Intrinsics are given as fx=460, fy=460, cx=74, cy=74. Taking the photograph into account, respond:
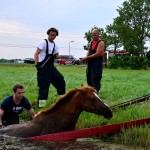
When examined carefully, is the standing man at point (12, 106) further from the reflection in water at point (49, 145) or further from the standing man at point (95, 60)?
the standing man at point (95, 60)

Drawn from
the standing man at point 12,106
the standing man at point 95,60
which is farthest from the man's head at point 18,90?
the standing man at point 95,60

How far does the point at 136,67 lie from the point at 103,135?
45.8 meters

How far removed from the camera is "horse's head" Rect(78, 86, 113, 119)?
782cm

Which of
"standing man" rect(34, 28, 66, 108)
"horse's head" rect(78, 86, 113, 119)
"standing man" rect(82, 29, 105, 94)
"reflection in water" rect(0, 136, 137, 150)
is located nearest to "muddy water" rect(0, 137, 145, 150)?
"reflection in water" rect(0, 136, 137, 150)

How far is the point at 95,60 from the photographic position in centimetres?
1241

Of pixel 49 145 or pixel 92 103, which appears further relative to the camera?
pixel 92 103

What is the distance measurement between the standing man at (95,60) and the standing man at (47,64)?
106 centimetres

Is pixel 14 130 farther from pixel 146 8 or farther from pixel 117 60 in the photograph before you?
pixel 146 8

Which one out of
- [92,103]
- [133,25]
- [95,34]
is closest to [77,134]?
[92,103]

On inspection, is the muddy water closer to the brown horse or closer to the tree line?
the brown horse

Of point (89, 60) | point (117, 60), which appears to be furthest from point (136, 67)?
point (89, 60)

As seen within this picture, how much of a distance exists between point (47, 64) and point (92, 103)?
380 cm

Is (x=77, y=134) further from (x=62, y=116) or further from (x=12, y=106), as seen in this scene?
(x=12, y=106)

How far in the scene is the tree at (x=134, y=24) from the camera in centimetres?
6438
